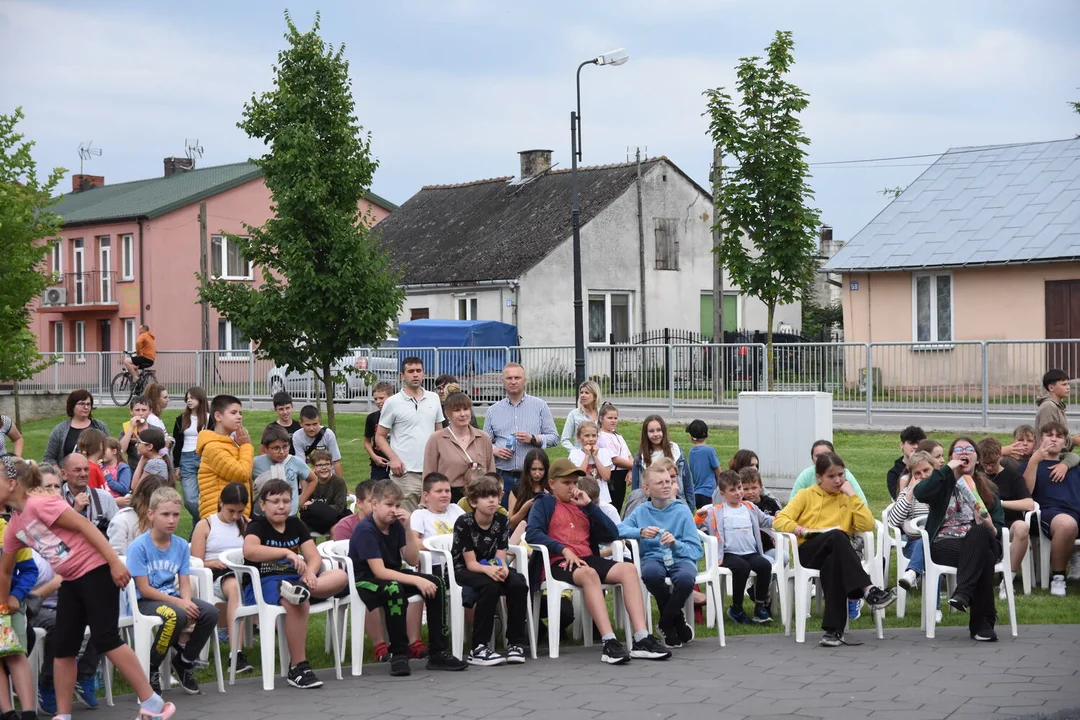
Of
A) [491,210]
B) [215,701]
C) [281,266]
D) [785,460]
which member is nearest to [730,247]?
[785,460]

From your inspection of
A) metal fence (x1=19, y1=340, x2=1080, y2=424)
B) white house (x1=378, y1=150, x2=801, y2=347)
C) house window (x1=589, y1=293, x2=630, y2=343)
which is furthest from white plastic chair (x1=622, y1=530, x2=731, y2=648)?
house window (x1=589, y1=293, x2=630, y2=343)

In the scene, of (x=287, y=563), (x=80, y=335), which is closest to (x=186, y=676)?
(x=287, y=563)

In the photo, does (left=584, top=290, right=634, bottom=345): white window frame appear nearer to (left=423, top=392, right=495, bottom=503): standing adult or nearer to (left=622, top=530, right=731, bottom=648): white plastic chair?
(left=423, top=392, right=495, bottom=503): standing adult

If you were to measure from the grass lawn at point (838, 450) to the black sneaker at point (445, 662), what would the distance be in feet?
2.23

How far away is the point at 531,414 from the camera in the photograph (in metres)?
12.0

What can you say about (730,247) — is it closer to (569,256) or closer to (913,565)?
(913,565)

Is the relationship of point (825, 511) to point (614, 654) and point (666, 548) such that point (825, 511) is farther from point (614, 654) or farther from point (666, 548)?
point (614, 654)

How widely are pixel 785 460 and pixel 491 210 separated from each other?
31941 mm

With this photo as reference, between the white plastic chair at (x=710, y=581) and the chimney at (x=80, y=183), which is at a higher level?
the chimney at (x=80, y=183)

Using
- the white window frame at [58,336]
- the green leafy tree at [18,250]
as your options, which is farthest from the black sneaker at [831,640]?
the white window frame at [58,336]

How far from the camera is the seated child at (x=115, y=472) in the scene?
37.2ft

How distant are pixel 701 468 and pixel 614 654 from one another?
3923mm

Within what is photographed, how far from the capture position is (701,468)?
12414mm

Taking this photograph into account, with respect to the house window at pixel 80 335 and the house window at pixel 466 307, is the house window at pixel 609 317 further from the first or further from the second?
the house window at pixel 80 335
